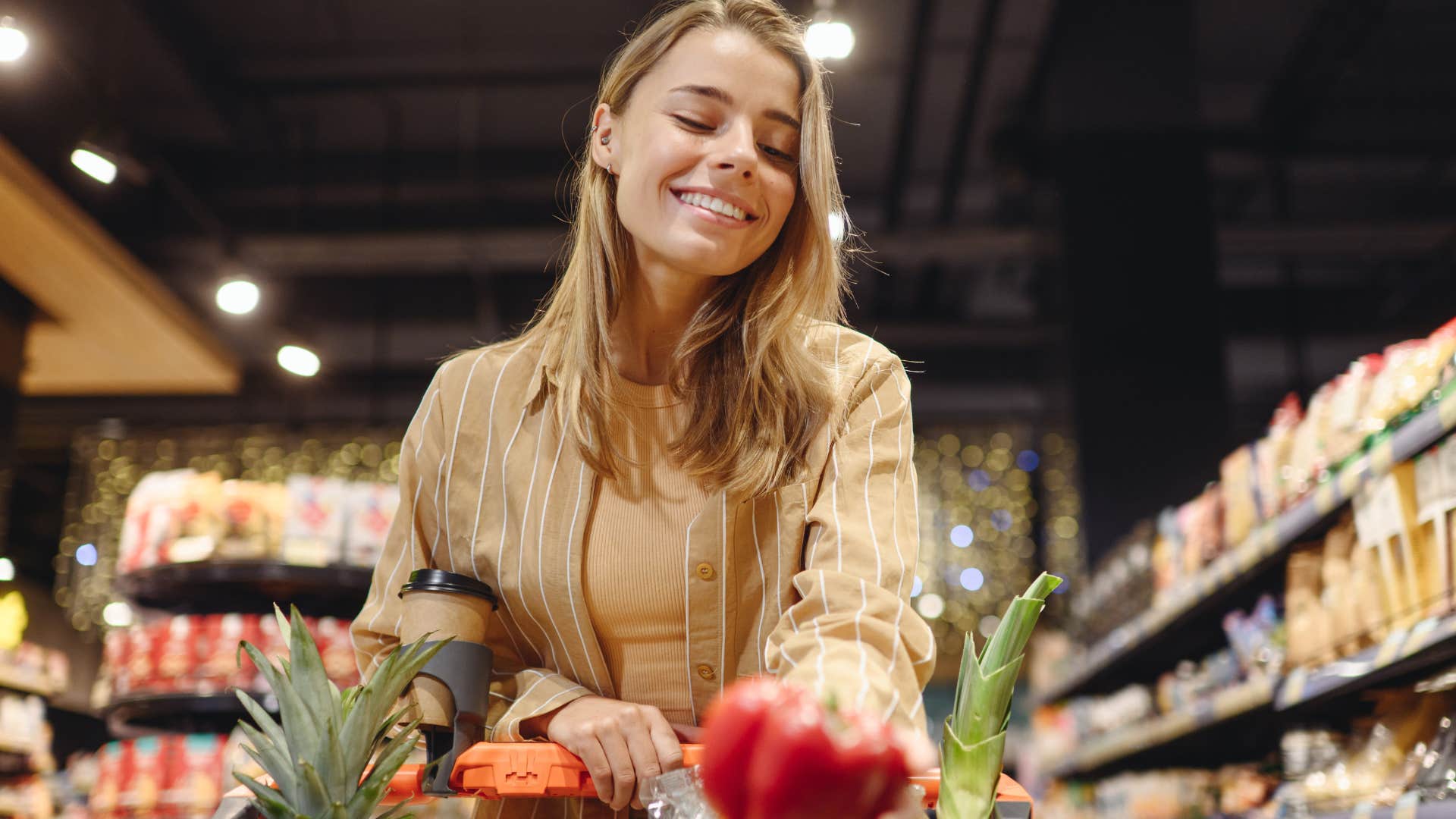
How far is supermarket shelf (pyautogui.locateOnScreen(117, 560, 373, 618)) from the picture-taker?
4438mm

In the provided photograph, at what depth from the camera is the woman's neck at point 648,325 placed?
1389mm

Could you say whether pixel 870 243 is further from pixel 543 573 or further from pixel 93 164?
pixel 543 573

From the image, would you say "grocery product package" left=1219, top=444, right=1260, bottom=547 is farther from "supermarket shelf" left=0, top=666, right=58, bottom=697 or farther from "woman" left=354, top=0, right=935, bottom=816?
"supermarket shelf" left=0, top=666, right=58, bottom=697

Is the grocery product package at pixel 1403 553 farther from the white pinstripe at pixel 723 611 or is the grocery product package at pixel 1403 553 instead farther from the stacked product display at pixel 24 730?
the stacked product display at pixel 24 730

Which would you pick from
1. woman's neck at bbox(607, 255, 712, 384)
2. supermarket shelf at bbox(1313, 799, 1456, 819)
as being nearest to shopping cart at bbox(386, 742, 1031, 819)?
woman's neck at bbox(607, 255, 712, 384)

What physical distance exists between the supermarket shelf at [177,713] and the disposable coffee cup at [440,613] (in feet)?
10.1

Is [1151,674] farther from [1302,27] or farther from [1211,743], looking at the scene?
[1302,27]

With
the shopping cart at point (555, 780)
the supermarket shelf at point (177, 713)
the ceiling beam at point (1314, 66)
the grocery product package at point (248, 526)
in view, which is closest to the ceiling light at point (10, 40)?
the grocery product package at point (248, 526)

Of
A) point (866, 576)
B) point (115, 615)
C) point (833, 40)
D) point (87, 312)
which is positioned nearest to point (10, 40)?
point (87, 312)

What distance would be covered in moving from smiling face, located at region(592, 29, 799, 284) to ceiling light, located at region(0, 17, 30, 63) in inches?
189

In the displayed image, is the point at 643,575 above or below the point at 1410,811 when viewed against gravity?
above

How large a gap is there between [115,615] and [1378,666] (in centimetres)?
1248

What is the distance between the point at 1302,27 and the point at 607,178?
679 centimetres

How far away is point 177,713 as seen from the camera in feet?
15.3
